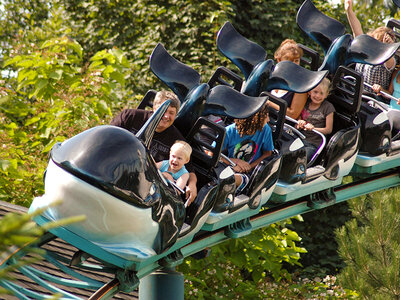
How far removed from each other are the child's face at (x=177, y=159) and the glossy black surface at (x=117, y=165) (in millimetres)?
297

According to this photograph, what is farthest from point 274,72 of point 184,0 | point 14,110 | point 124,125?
point 184,0

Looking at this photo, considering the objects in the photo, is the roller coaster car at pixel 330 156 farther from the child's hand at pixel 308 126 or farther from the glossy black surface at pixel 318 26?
the glossy black surface at pixel 318 26

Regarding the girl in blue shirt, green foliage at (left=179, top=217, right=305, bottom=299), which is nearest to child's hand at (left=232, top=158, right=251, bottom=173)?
the girl in blue shirt

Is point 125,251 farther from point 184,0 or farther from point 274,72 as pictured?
point 184,0

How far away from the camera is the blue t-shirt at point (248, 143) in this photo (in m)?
3.55

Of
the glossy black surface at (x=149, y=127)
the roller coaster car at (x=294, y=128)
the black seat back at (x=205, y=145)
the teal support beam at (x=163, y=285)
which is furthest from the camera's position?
the roller coaster car at (x=294, y=128)

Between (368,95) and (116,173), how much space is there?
2.86m

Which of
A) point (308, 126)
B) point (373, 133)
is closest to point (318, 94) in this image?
point (308, 126)

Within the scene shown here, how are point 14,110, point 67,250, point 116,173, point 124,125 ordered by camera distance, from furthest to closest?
point 14,110, point 67,250, point 124,125, point 116,173

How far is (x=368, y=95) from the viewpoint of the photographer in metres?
4.80

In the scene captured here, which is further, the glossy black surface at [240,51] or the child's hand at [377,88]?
the child's hand at [377,88]

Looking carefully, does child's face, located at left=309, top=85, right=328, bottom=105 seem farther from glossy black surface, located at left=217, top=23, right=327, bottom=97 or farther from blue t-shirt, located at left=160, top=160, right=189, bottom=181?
blue t-shirt, located at left=160, top=160, right=189, bottom=181

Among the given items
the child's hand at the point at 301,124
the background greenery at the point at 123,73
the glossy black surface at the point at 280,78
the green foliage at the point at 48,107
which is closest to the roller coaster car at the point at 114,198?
the glossy black surface at the point at 280,78

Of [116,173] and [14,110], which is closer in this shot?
[116,173]
